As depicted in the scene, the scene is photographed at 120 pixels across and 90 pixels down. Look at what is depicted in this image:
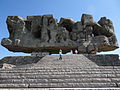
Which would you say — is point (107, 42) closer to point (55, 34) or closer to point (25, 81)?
point (55, 34)

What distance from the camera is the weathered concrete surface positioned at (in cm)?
1376

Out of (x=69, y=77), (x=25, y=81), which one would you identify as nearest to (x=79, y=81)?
(x=69, y=77)

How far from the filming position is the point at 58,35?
14383mm

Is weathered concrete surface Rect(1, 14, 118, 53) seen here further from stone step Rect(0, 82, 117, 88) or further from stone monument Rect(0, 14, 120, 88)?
stone step Rect(0, 82, 117, 88)

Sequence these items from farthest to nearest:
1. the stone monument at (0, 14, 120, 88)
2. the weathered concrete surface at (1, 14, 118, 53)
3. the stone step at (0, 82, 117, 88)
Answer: the weathered concrete surface at (1, 14, 118, 53) → the stone monument at (0, 14, 120, 88) → the stone step at (0, 82, 117, 88)

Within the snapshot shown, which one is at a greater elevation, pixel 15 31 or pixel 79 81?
pixel 15 31

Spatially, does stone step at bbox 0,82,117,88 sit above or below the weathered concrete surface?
below

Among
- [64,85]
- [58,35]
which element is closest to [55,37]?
[58,35]

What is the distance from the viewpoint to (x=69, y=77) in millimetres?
4691

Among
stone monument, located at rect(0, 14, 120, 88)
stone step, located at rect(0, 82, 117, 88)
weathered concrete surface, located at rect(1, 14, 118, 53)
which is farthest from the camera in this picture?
weathered concrete surface, located at rect(1, 14, 118, 53)

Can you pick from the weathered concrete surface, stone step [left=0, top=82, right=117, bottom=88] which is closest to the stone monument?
the weathered concrete surface

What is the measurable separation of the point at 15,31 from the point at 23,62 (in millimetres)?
5488

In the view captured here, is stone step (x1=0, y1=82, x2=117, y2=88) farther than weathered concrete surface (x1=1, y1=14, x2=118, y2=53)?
No

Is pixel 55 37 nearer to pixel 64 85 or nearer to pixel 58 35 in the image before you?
pixel 58 35
